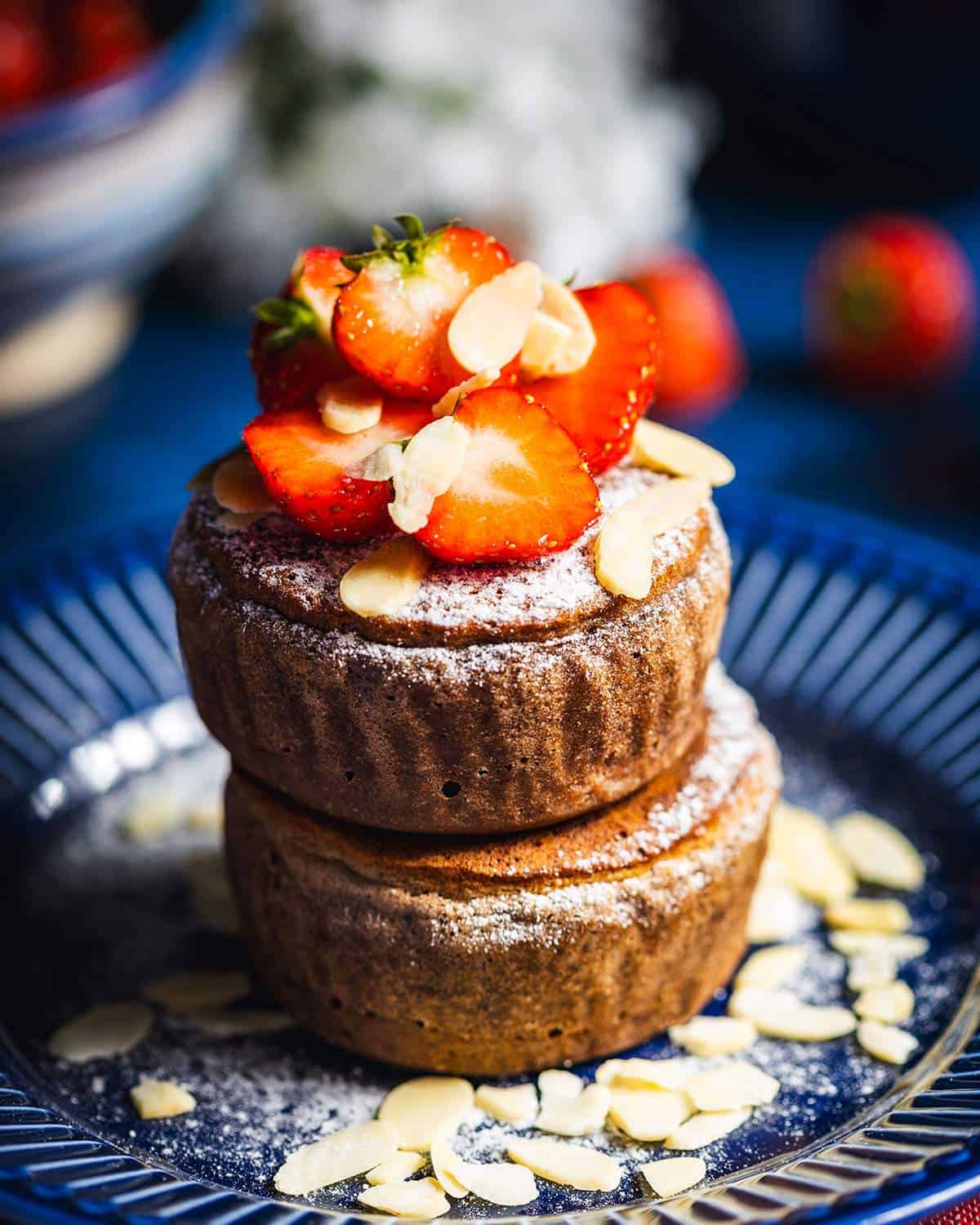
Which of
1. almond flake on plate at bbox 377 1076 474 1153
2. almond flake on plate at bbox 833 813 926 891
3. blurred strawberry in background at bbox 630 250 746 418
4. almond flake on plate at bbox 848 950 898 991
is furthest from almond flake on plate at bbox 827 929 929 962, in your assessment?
blurred strawberry in background at bbox 630 250 746 418

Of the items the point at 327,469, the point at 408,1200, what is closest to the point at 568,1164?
the point at 408,1200

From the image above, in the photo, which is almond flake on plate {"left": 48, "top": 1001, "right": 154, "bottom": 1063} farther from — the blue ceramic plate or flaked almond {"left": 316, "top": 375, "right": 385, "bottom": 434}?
flaked almond {"left": 316, "top": 375, "right": 385, "bottom": 434}

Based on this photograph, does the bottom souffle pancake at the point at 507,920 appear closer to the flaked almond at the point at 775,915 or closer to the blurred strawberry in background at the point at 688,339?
the flaked almond at the point at 775,915

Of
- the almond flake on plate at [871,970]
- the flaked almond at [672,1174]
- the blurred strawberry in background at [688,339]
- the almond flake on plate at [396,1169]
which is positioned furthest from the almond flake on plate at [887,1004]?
the blurred strawberry in background at [688,339]

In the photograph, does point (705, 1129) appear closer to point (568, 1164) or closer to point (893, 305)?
point (568, 1164)

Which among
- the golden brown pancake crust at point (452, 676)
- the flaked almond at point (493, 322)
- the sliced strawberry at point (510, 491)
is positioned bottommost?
the golden brown pancake crust at point (452, 676)

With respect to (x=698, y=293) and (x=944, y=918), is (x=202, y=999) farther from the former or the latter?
(x=698, y=293)

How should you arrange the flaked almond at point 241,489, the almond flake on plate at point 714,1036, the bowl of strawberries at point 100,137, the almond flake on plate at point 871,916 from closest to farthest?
the flaked almond at point 241,489 → the almond flake on plate at point 714,1036 → the almond flake on plate at point 871,916 → the bowl of strawberries at point 100,137

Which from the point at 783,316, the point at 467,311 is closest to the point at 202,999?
the point at 467,311
